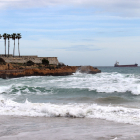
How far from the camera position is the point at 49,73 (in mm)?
42500

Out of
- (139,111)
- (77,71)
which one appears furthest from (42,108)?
(77,71)

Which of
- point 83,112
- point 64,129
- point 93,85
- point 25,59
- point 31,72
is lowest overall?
point 64,129

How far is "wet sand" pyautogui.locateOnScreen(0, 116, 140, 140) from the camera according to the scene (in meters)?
5.77

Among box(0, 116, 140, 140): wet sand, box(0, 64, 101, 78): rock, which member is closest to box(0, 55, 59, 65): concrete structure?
box(0, 64, 101, 78): rock

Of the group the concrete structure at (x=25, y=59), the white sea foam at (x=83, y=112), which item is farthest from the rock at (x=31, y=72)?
the white sea foam at (x=83, y=112)

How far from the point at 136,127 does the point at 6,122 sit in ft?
12.9

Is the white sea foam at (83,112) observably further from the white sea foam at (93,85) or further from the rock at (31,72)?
the rock at (31,72)

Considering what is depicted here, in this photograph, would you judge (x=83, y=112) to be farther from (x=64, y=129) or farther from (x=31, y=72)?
(x=31, y=72)

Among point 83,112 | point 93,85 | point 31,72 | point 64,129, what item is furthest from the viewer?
point 31,72

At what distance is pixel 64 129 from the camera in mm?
6586

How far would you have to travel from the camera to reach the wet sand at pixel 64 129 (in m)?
5.77

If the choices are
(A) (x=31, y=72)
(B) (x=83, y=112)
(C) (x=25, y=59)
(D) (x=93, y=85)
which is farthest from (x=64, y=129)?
(C) (x=25, y=59)

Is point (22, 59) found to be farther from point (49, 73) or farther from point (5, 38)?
point (49, 73)

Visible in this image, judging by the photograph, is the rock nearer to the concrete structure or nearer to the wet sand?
the concrete structure
